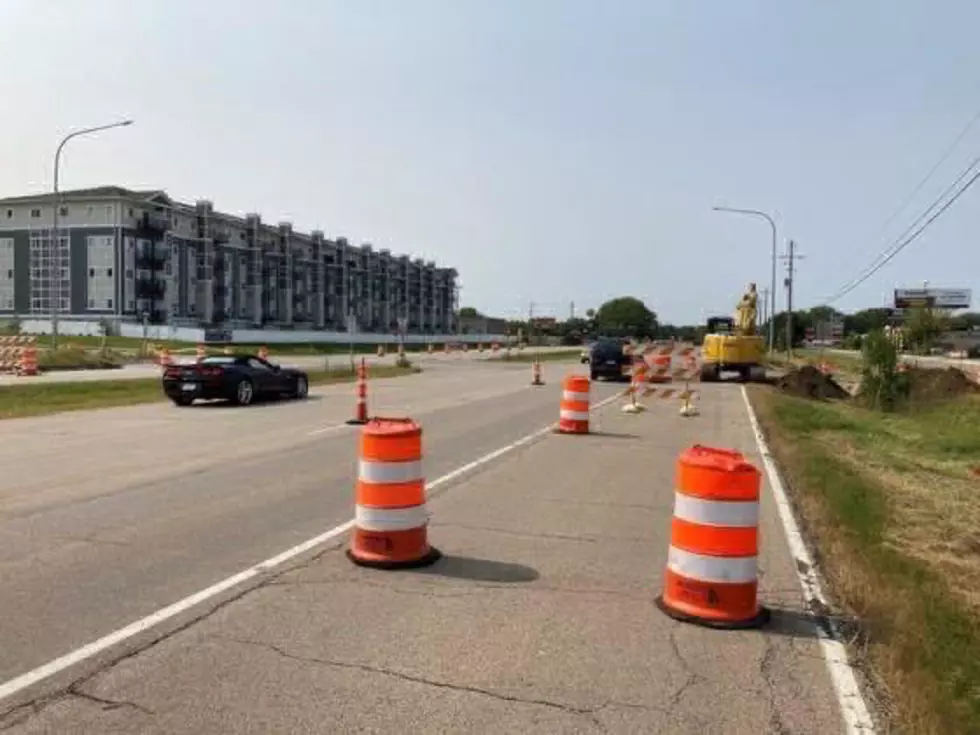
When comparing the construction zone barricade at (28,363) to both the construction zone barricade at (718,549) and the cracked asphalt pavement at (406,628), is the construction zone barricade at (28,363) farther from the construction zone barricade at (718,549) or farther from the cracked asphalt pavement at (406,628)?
the construction zone barricade at (718,549)

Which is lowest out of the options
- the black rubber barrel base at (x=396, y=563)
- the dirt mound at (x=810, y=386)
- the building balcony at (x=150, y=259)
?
the dirt mound at (x=810, y=386)

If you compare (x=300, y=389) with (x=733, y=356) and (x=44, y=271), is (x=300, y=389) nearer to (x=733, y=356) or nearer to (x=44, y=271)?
(x=733, y=356)

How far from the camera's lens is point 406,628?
19.2 ft

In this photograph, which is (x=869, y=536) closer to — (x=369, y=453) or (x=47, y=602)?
(x=369, y=453)

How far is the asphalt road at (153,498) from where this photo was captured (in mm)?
6331

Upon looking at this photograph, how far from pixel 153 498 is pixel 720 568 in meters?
6.45

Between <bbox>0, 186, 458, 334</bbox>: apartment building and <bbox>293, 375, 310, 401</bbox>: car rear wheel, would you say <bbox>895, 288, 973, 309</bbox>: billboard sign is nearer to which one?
<bbox>0, 186, 458, 334</bbox>: apartment building

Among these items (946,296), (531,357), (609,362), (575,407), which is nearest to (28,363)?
(609,362)

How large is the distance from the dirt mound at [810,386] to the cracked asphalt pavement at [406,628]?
25777mm

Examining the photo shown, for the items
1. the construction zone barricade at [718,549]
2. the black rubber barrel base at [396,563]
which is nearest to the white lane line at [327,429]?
the black rubber barrel base at [396,563]

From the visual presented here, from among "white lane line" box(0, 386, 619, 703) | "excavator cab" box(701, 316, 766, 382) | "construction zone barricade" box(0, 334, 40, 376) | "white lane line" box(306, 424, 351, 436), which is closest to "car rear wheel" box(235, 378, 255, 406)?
"white lane line" box(306, 424, 351, 436)

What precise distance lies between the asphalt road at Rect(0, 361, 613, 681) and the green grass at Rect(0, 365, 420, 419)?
76.2 inches

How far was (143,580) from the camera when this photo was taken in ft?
22.5

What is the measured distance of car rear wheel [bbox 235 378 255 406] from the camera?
24.0 m
